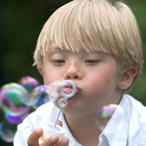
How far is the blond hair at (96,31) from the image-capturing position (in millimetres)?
1519

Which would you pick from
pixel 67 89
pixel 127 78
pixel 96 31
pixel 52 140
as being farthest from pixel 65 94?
pixel 127 78

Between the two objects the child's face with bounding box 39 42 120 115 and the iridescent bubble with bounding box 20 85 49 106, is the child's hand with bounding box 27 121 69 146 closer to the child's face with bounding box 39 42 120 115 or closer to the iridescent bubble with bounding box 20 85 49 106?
the child's face with bounding box 39 42 120 115

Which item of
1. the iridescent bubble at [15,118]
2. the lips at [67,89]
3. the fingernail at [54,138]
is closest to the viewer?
the fingernail at [54,138]

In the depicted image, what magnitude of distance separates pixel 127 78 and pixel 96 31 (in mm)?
372

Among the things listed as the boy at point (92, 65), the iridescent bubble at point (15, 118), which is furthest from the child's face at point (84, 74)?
the iridescent bubble at point (15, 118)

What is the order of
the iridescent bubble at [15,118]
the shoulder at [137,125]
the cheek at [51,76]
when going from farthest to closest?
the iridescent bubble at [15,118] < the shoulder at [137,125] < the cheek at [51,76]

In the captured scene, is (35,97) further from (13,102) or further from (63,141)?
(63,141)

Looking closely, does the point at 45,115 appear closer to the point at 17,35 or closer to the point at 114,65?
the point at 114,65

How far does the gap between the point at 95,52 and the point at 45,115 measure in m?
0.64

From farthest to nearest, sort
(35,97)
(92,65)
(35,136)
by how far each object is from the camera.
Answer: (35,97) < (92,65) < (35,136)

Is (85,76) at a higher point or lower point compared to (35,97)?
higher

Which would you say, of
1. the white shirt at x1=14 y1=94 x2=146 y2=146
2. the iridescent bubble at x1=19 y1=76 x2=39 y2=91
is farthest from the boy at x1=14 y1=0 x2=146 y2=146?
the iridescent bubble at x1=19 y1=76 x2=39 y2=91

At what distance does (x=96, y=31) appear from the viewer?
153 centimetres

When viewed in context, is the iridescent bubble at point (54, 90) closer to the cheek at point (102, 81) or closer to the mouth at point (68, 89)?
the mouth at point (68, 89)
